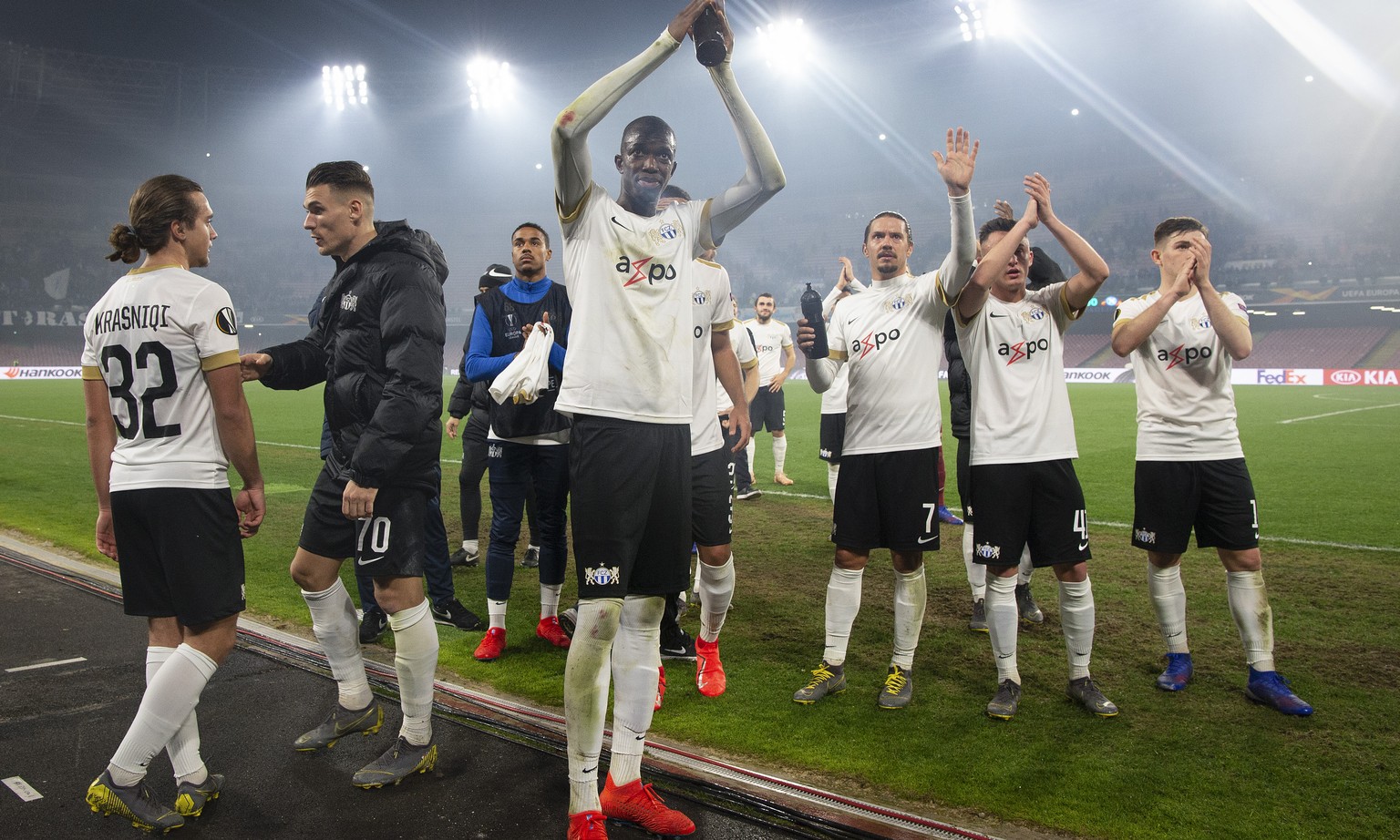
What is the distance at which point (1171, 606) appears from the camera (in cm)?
458

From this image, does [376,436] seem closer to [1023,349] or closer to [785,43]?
[1023,349]

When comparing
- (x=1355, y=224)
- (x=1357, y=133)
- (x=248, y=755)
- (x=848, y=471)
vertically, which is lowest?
(x=248, y=755)

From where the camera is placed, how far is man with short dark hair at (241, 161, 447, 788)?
3445 mm

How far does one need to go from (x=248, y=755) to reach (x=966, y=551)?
4557 mm

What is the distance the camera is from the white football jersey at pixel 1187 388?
14.9ft

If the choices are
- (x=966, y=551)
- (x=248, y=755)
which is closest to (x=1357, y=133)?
(x=966, y=551)

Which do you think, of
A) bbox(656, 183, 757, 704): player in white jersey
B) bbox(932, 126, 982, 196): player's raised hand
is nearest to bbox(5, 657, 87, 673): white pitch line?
bbox(656, 183, 757, 704): player in white jersey

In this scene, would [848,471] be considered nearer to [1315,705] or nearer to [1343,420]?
[1315,705]

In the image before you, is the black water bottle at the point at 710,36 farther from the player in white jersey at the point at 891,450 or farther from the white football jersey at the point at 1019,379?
the white football jersey at the point at 1019,379

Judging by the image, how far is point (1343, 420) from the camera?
18.5 metres

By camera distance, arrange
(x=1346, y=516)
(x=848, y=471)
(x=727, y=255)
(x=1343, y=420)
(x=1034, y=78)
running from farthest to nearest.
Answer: (x=727, y=255), (x=1034, y=78), (x=1343, y=420), (x=1346, y=516), (x=848, y=471)

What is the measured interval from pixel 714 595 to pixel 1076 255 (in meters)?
2.53

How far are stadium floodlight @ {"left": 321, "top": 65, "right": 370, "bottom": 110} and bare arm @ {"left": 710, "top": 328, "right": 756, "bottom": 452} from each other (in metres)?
56.2

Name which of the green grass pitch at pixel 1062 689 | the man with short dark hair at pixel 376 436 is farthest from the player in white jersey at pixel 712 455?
the man with short dark hair at pixel 376 436
